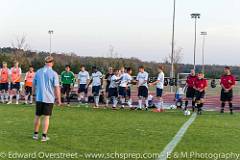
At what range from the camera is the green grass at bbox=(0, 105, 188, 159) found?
1029 centimetres

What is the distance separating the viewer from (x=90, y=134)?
1254 cm

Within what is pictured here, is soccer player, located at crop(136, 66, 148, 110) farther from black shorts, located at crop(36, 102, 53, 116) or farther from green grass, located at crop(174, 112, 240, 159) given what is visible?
black shorts, located at crop(36, 102, 53, 116)

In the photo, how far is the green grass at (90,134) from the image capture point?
10.3 metres

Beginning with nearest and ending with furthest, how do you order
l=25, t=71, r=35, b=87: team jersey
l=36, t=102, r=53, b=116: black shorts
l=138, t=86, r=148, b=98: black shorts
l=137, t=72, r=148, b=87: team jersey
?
l=36, t=102, r=53, b=116: black shorts, l=137, t=72, r=148, b=87: team jersey, l=138, t=86, r=148, b=98: black shorts, l=25, t=71, r=35, b=87: team jersey

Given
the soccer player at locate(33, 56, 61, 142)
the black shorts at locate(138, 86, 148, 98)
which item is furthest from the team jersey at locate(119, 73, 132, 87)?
the soccer player at locate(33, 56, 61, 142)

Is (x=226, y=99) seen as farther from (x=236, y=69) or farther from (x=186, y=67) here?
(x=186, y=67)

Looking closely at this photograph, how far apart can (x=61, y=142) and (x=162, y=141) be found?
2397 mm

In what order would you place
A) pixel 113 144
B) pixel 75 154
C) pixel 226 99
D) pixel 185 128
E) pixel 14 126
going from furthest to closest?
pixel 226 99 → pixel 185 128 → pixel 14 126 → pixel 113 144 → pixel 75 154

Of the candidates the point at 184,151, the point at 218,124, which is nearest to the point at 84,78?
the point at 218,124

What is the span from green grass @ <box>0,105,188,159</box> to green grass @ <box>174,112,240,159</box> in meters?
0.50

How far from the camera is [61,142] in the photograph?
36.0ft

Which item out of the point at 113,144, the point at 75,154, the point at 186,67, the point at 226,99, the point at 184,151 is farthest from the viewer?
the point at 186,67

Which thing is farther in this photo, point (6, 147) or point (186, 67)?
point (186, 67)

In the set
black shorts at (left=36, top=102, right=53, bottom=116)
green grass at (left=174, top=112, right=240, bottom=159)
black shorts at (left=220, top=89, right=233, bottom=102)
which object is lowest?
green grass at (left=174, top=112, right=240, bottom=159)
